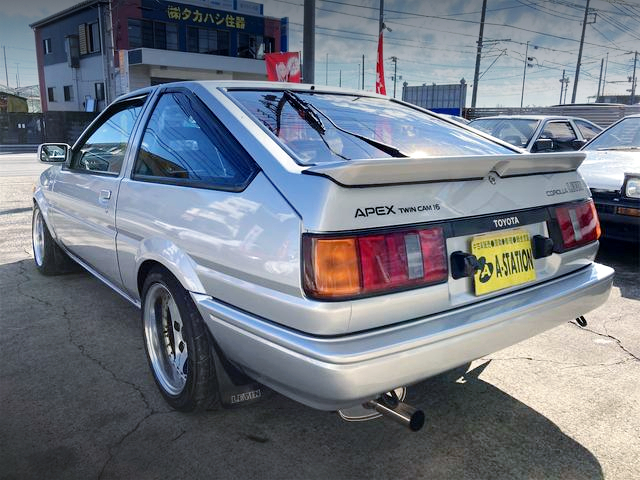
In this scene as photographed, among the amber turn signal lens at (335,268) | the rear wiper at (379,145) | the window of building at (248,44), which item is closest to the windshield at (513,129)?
the rear wiper at (379,145)

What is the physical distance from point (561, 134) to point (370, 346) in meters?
8.61

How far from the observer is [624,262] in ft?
17.4

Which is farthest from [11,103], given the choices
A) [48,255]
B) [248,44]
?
[48,255]

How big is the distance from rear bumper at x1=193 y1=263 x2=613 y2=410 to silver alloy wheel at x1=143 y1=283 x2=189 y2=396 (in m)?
0.49

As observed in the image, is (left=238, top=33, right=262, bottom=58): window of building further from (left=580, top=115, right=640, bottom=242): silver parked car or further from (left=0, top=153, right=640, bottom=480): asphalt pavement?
(left=0, top=153, right=640, bottom=480): asphalt pavement

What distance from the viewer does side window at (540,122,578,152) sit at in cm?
863

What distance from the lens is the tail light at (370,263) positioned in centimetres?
177

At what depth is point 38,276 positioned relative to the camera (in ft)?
15.7

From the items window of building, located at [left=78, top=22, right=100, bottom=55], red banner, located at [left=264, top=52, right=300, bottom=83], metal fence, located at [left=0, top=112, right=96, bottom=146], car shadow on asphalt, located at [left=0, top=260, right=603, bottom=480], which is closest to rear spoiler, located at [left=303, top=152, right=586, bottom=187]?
car shadow on asphalt, located at [left=0, top=260, right=603, bottom=480]

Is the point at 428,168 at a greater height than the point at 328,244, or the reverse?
the point at 428,168

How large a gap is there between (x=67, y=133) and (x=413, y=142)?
3111cm

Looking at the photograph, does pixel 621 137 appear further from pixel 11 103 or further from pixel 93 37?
pixel 11 103

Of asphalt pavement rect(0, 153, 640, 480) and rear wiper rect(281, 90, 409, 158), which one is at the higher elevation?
rear wiper rect(281, 90, 409, 158)

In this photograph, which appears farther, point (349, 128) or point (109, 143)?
point (109, 143)
